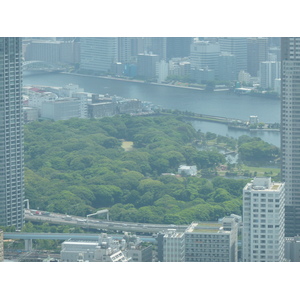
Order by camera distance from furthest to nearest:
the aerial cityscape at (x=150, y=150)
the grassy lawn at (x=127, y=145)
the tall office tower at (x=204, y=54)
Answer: the tall office tower at (x=204, y=54) → the grassy lawn at (x=127, y=145) → the aerial cityscape at (x=150, y=150)

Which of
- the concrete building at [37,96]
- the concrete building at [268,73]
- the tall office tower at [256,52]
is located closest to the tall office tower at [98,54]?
the concrete building at [37,96]

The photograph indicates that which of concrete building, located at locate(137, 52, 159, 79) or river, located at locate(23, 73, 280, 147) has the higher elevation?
concrete building, located at locate(137, 52, 159, 79)

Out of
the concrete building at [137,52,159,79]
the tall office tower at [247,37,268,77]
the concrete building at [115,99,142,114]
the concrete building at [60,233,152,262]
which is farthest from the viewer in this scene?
the tall office tower at [247,37,268,77]

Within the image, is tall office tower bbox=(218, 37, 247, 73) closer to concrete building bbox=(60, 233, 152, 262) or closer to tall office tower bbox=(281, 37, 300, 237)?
tall office tower bbox=(281, 37, 300, 237)

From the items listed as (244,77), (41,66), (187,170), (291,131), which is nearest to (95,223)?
(291,131)

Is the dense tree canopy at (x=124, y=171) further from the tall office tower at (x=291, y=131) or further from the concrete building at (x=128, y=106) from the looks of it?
the tall office tower at (x=291, y=131)

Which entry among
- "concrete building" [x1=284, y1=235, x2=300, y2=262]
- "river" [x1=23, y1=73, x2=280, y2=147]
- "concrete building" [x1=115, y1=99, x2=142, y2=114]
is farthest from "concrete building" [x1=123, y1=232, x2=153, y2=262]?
"concrete building" [x1=115, y1=99, x2=142, y2=114]
